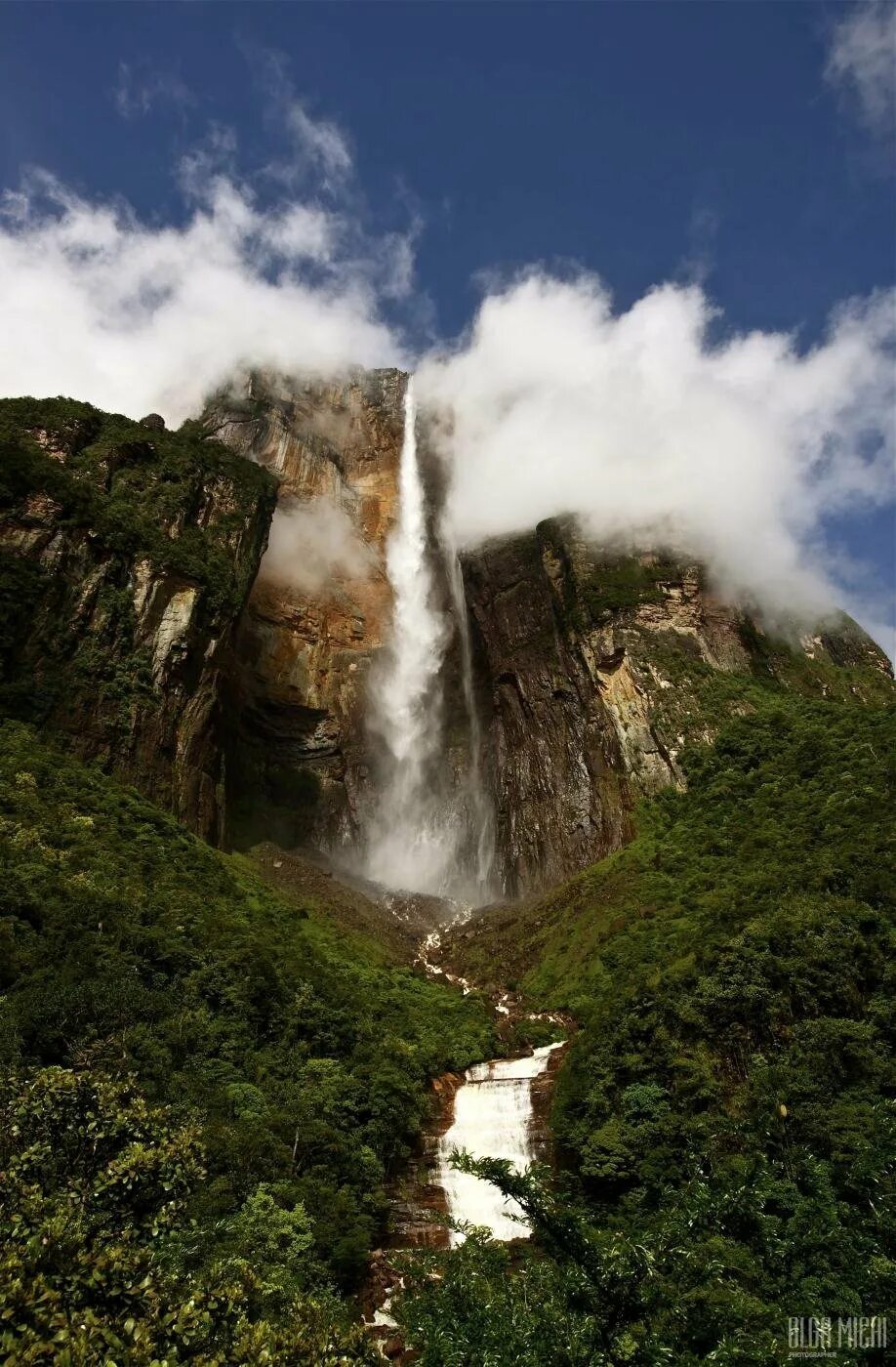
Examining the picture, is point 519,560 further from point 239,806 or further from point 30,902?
point 30,902

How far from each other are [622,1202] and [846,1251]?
7.10 m

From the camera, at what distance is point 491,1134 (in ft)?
87.5

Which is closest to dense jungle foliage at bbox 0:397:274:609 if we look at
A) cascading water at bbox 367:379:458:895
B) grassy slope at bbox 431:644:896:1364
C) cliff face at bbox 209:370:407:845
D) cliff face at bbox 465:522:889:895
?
cliff face at bbox 209:370:407:845

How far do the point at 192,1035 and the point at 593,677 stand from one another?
37093 mm

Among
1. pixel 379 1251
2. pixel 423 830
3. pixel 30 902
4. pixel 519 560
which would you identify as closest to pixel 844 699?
pixel 519 560

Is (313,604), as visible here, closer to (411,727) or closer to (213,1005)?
(411,727)

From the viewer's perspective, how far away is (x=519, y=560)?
210ft

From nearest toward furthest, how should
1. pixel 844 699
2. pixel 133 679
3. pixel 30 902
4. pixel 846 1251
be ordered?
pixel 846 1251
pixel 30 902
pixel 133 679
pixel 844 699

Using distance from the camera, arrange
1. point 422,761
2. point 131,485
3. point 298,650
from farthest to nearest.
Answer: point 298,650
point 422,761
point 131,485

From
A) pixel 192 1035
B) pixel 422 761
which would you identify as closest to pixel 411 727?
pixel 422 761

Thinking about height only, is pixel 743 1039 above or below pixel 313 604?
below

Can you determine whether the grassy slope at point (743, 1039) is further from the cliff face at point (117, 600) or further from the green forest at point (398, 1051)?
the cliff face at point (117, 600)

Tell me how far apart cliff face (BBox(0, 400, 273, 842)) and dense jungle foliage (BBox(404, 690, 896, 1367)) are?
2095 cm

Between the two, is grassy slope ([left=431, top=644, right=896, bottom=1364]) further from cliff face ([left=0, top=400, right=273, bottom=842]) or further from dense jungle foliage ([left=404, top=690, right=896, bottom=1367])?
cliff face ([left=0, top=400, right=273, bottom=842])
